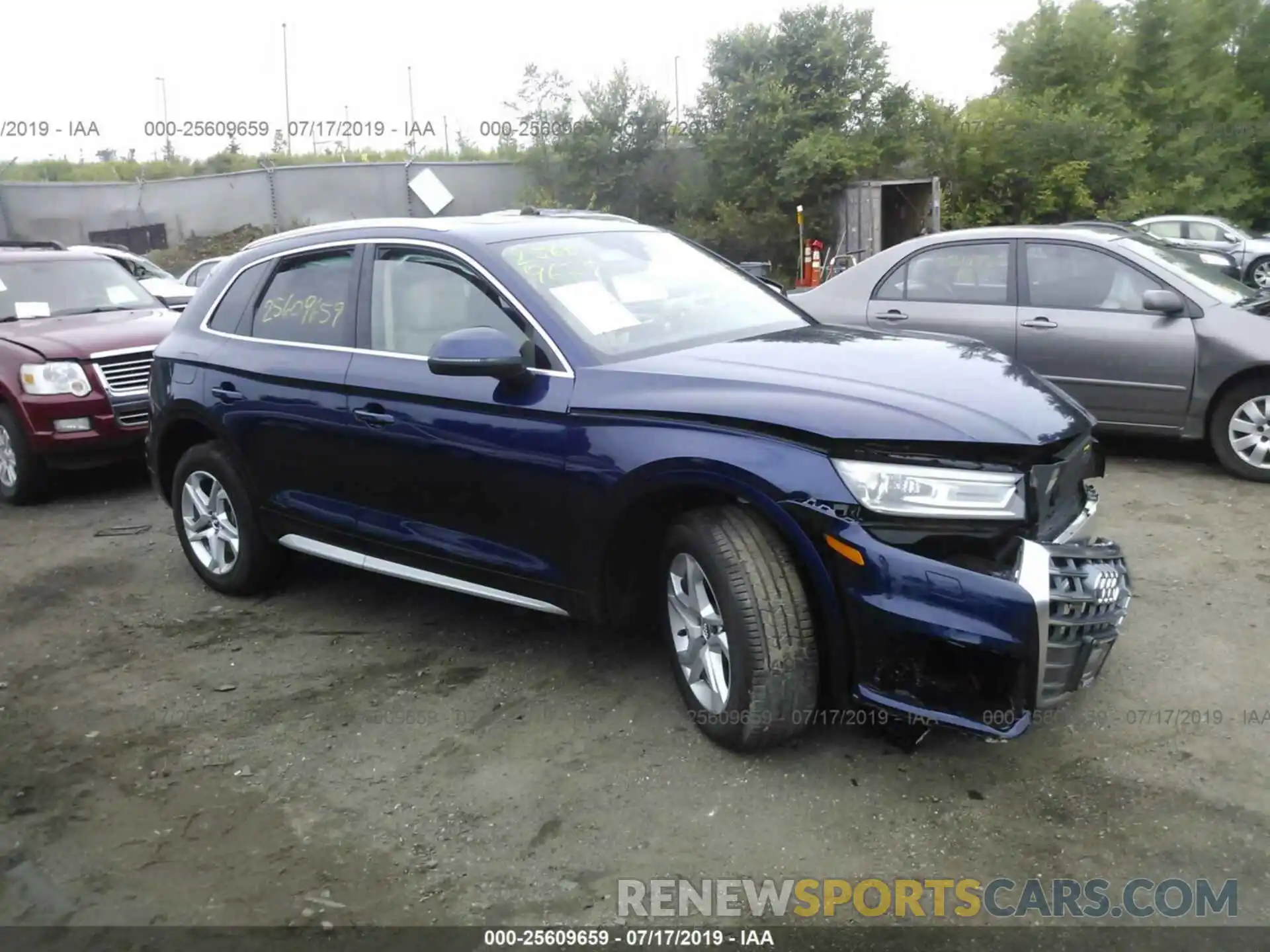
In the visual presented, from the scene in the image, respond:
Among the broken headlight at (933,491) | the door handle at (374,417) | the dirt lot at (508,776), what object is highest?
the door handle at (374,417)

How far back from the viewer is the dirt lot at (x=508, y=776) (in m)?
2.97

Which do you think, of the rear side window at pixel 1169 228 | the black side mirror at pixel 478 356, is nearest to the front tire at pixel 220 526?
the black side mirror at pixel 478 356

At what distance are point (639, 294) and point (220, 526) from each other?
2467mm

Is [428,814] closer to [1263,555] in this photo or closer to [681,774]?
[681,774]

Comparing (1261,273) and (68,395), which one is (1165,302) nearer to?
(68,395)

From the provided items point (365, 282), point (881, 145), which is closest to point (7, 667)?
point (365, 282)

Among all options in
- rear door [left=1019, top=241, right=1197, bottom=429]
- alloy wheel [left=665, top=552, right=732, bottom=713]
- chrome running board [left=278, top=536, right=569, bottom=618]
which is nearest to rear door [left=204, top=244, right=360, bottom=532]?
chrome running board [left=278, top=536, right=569, bottom=618]

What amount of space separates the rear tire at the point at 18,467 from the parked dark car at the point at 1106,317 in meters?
5.34

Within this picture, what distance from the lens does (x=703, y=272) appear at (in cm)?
468

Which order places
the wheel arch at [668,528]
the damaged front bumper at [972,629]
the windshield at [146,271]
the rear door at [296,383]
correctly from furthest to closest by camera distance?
the windshield at [146,271], the rear door at [296,383], the wheel arch at [668,528], the damaged front bumper at [972,629]

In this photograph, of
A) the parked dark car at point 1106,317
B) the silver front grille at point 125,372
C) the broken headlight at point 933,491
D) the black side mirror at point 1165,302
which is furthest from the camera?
the silver front grille at point 125,372

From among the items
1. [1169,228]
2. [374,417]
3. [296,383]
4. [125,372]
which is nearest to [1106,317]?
[374,417]

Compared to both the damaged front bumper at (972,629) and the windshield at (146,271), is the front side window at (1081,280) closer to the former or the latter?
the damaged front bumper at (972,629)

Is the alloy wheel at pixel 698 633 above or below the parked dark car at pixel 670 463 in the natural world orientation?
below
